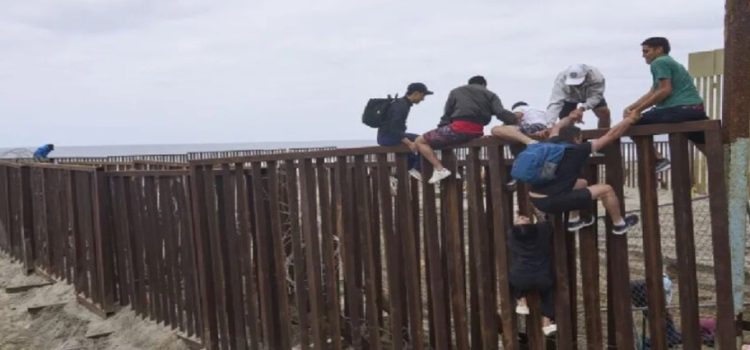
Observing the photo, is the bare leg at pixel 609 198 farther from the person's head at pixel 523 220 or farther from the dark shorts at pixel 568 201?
the person's head at pixel 523 220

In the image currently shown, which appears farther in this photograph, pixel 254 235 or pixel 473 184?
pixel 254 235

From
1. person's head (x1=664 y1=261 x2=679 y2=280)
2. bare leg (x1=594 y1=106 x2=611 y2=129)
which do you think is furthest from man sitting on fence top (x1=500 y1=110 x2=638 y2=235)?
person's head (x1=664 y1=261 x2=679 y2=280)

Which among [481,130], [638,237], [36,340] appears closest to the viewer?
[481,130]

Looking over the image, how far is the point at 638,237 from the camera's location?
408 inches

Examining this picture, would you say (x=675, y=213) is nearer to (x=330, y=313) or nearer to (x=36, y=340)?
(x=330, y=313)

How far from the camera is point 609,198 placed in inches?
144

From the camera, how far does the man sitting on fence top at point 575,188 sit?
12.1 feet

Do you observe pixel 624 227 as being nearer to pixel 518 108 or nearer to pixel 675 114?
pixel 675 114

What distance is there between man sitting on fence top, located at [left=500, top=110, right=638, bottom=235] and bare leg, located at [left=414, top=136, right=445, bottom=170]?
0.83 m

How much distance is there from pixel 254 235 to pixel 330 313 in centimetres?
126

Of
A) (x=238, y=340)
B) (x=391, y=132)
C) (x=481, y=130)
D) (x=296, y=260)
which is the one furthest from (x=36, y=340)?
(x=481, y=130)

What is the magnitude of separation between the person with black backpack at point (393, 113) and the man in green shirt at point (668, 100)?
2.33 m

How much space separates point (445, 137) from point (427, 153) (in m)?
0.17

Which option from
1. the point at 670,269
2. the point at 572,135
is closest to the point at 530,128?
the point at 572,135
